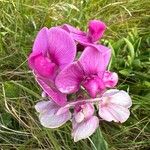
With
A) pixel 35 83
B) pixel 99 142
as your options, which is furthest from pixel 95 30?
pixel 35 83

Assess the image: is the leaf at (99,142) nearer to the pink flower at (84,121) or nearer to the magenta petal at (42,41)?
the pink flower at (84,121)

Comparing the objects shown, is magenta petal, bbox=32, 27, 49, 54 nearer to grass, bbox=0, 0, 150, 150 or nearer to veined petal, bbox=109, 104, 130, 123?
veined petal, bbox=109, 104, 130, 123

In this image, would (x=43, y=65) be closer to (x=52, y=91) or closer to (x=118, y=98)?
(x=52, y=91)

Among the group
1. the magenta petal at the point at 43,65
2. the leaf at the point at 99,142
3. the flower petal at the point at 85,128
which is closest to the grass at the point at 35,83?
the leaf at the point at 99,142

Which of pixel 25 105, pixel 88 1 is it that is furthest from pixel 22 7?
pixel 25 105

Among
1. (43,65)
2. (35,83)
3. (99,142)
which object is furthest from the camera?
(35,83)

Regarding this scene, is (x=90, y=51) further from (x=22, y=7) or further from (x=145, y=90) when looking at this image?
(x=22, y=7)

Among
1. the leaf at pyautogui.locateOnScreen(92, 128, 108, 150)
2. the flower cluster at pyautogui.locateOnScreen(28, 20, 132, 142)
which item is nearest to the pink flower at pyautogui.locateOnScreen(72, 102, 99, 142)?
the flower cluster at pyautogui.locateOnScreen(28, 20, 132, 142)
